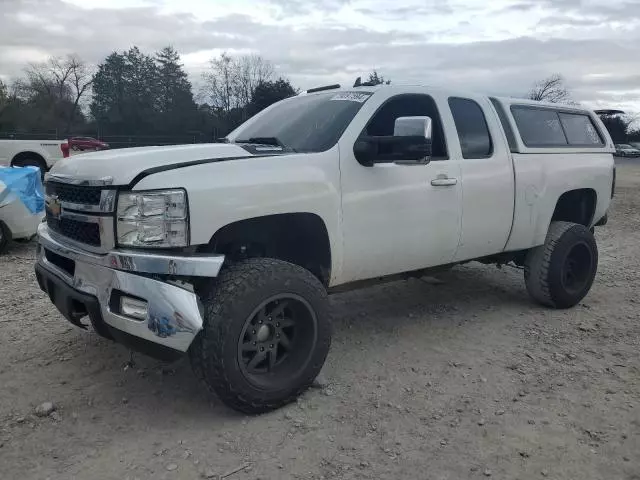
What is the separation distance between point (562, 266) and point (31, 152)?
15296 millimetres

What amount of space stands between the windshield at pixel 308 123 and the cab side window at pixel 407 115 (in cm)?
17

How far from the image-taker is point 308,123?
13.6 ft

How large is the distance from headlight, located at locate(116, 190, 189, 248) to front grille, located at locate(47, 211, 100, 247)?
247 mm

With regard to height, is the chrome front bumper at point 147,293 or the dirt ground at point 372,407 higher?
the chrome front bumper at point 147,293

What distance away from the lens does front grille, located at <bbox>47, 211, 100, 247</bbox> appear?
10.8ft

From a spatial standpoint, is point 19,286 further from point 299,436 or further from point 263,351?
point 299,436

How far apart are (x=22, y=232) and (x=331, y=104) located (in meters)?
5.36

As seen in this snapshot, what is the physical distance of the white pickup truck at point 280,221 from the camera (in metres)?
3.11

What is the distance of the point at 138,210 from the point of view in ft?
10.1

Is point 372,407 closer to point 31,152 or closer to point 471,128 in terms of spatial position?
point 471,128

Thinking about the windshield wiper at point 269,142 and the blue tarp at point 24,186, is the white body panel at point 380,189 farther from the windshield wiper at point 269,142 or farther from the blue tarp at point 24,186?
the blue tarp at point 24,186

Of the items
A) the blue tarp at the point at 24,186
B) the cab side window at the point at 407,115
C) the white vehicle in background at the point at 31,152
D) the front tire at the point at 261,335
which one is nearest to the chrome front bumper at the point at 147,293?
the front tire at the point at 261,335

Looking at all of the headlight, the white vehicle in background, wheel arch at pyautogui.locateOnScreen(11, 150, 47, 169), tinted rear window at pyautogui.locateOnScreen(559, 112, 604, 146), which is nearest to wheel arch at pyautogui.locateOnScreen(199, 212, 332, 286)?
the headlight

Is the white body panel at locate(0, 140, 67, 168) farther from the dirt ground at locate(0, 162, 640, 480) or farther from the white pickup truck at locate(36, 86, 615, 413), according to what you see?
the white pickup truck at locate(36, 86, 615, 413)
